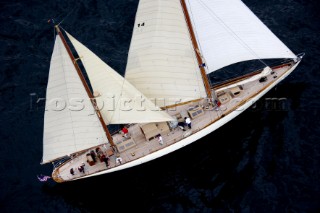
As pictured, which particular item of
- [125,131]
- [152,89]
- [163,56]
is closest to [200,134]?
A: [152,89]

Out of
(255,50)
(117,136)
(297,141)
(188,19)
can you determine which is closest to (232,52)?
(255,50)

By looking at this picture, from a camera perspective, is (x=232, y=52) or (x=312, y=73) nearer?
(x=232, y=52)

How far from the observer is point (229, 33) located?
35688 millimetres

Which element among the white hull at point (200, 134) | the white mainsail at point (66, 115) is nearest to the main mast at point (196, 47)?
the white hull at point (200, 134)

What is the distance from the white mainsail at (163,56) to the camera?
33697mm

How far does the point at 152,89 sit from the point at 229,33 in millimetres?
8878

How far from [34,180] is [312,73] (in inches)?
1276

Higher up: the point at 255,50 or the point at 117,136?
the point at 255,50

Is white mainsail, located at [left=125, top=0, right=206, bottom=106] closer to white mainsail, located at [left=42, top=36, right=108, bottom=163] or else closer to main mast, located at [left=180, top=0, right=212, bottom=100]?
main mast, located at [left=180, top=0, right=212, bottom=100]

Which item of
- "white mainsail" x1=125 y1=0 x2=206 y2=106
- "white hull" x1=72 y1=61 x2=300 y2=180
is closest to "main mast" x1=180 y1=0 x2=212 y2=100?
"white mainsail" x1=125 y1=0 x2=206 y2=106

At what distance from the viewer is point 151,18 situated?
3372 centimetres

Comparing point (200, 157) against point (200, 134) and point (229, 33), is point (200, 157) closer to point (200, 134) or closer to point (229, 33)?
point (200, 134)

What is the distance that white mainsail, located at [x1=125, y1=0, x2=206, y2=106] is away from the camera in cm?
3370

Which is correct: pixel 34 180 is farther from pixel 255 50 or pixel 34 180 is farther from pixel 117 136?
pixel 255 50
